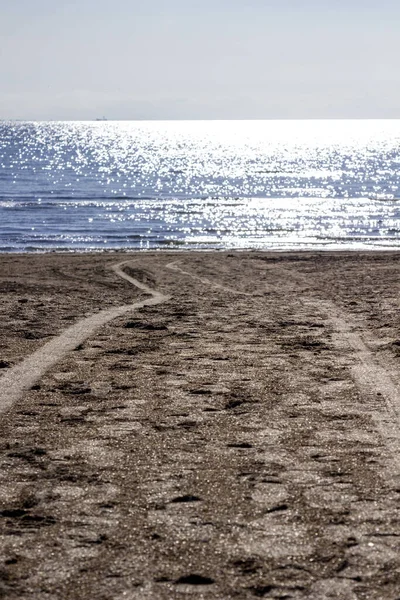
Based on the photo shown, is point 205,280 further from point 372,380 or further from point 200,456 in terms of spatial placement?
point 200,456


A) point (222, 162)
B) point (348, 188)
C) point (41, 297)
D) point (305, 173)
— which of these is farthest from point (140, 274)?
point (222, 162)

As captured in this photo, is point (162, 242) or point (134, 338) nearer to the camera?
point (134, 338)

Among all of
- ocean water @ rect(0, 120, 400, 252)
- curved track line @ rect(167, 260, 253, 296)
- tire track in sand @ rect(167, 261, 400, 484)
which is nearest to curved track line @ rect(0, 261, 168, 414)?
curved track line @ rect(167, 260, 253, 296)

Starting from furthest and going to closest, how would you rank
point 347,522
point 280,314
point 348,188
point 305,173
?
1. point 305,173
2. point 348,188
3. point 280,314
4. point 347,522

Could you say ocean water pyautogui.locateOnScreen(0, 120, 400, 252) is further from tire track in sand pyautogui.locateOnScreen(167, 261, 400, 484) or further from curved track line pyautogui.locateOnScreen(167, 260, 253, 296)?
tire track in sand pyautogui.locateOnScreen(167, 261, 400, 484)

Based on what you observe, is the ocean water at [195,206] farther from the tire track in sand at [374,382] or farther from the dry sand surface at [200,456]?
the dry sand surface at [200,456]

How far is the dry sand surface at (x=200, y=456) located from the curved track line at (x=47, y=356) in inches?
1.6

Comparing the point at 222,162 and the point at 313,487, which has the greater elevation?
Result: the point at 222,162

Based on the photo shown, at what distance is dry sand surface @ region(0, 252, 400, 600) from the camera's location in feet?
14.4

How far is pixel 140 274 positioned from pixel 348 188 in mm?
51781

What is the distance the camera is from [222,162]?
114 metres

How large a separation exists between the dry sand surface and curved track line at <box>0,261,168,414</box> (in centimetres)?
4

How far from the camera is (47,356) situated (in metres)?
10.2

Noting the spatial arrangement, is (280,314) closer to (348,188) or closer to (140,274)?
(140,274)
